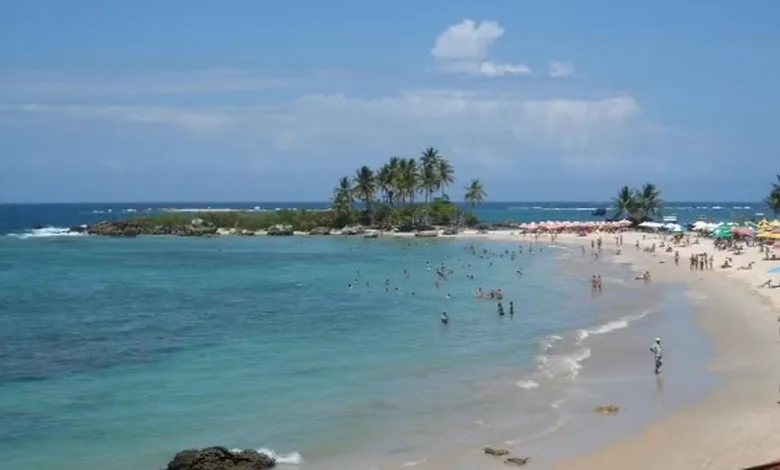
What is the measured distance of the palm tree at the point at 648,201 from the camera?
122125 mm

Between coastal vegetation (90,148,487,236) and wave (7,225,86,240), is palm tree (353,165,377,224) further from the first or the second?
wave (7,225,86,240)

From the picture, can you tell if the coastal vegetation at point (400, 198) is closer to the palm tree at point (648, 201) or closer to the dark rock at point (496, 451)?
the palm tree at point (648, 201)

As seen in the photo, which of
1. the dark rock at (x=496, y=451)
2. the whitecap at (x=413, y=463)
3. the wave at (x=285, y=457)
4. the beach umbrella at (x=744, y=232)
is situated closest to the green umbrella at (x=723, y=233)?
the beach umbrella at (x=744, y=232)

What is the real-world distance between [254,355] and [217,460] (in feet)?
51.2

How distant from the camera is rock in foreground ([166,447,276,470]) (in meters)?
18.4

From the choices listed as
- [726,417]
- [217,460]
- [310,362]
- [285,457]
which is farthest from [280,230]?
[217,460]

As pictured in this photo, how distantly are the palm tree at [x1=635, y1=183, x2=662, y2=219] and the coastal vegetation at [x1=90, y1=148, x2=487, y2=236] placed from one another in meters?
24.8

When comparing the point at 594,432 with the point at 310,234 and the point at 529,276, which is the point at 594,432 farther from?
the point at 310,234

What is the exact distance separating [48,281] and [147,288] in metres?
10.5

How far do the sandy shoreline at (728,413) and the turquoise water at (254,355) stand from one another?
491cm

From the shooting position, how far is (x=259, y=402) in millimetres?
25656

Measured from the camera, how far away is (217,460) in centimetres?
1859

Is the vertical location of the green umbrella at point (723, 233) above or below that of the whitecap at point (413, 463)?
Answer: above

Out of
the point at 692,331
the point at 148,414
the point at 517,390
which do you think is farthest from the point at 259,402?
the point at 692,331
